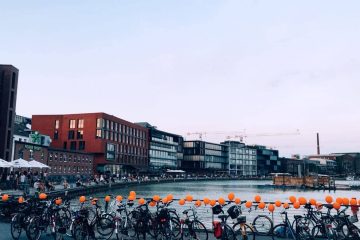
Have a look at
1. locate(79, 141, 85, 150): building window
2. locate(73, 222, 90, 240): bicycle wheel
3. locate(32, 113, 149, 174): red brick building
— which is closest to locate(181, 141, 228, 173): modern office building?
locate(32, 113, 149, 174): red brick building

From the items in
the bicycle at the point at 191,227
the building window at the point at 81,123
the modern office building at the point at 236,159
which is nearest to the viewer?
the bicycle at the point at 191,227

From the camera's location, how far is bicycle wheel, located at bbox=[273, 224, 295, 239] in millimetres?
12034

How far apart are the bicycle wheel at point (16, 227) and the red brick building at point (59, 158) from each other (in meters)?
58.1

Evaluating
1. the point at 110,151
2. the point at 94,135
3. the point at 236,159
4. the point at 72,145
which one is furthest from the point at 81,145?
the point at 236,159

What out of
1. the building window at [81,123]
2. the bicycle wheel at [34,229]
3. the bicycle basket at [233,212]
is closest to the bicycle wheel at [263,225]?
the bicycle basket at [233,212]

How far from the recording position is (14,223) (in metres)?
12.6

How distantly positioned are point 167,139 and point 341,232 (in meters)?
137

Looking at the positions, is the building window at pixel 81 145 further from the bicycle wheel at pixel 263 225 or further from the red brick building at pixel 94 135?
the bicycle wheel at pixel 263 225

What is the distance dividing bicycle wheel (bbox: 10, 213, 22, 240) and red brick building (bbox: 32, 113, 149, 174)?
8860 cm

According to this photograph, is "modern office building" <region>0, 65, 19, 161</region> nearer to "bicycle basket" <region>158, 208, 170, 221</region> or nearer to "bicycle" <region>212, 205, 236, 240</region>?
"bicycle basket" <region>158, 208, 170, 221</region>

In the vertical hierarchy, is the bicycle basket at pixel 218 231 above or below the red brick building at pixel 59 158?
below

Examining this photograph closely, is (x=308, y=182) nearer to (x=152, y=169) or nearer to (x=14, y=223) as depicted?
(x=152, y=169)

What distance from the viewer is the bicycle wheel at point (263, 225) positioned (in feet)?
40.5

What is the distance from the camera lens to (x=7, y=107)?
213ft
